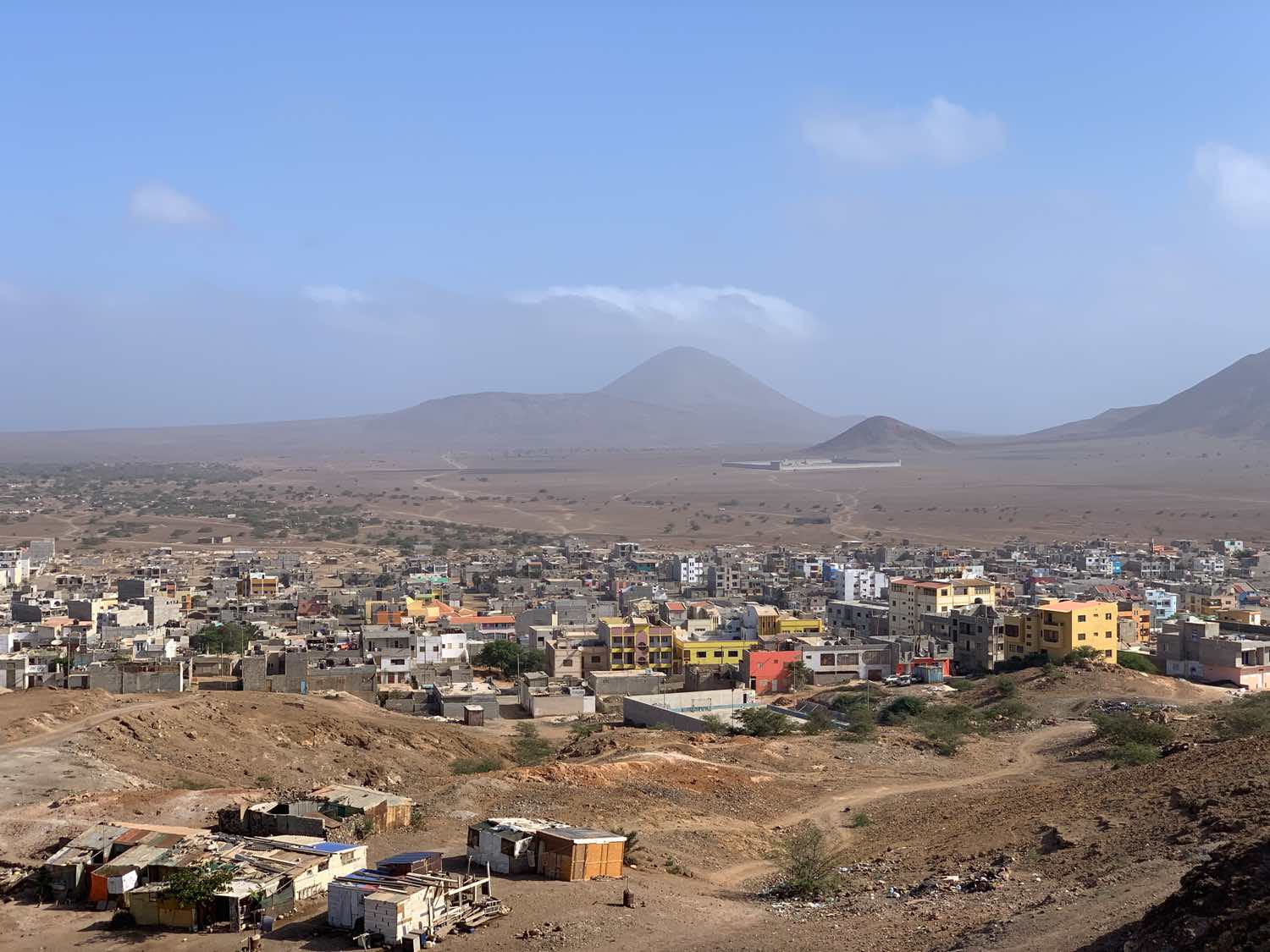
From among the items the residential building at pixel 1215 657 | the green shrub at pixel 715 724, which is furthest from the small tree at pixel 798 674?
the residential building at pixel 1215 657

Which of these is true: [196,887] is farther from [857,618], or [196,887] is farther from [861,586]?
[861,586]

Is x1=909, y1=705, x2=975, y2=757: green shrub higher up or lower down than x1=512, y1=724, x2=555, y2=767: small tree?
higher up

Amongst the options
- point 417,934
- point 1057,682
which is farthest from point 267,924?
point 1057,682

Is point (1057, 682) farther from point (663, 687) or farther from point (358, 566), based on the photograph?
point (358, 566)

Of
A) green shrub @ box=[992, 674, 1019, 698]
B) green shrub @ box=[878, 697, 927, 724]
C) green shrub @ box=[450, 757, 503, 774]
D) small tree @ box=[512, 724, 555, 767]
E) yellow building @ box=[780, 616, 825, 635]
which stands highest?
yellow building @ box=[780, 616, 825, 635]

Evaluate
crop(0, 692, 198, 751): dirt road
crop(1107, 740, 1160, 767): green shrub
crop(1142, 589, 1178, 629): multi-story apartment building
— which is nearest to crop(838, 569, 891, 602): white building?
crop(1142, 589, 1178, 629): multi-story apartment building

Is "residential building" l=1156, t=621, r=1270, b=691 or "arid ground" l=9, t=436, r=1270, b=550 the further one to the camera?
"arid ground" l=9, t=436, r=1270, b=550

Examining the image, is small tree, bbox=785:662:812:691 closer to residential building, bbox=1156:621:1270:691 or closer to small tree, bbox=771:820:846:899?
residential building, bbox=1156:621:1270:691
